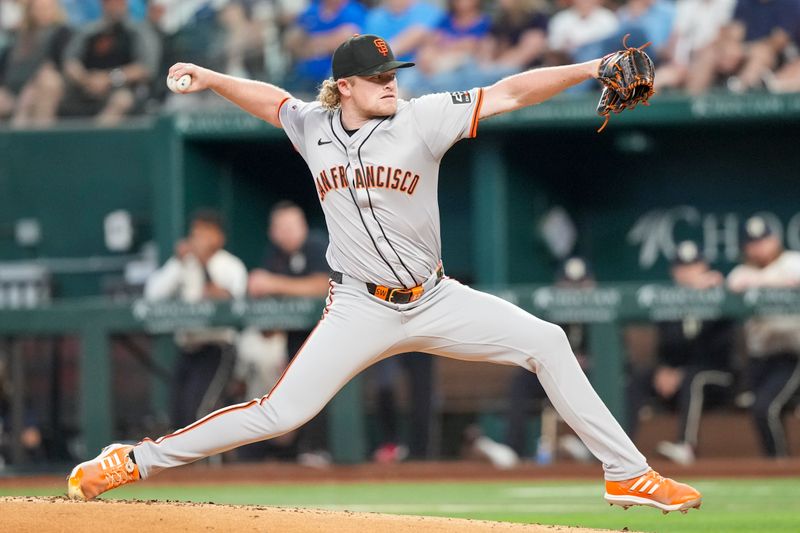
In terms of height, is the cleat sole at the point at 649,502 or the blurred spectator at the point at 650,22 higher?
the blurred spectator at the point at 650,22

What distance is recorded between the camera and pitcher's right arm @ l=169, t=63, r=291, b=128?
5.33m

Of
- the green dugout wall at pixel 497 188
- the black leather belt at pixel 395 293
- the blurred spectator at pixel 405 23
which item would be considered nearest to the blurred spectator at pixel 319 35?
the blurred spectator at pixel 405 23

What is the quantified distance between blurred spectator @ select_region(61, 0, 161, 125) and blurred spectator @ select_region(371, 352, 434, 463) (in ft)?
13.3

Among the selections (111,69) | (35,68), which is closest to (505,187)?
(111,69)

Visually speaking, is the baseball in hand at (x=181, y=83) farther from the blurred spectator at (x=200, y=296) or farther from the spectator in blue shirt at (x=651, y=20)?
the spectator in blue shirt at (x=651, y=20)

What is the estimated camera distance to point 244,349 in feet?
33.3

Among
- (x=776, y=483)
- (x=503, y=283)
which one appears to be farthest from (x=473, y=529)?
(x=503, y=283)

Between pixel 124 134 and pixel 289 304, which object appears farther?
pixel 124 134

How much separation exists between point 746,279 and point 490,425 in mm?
2221

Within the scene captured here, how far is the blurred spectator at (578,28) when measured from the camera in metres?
11.2

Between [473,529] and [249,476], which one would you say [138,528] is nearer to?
[473,529]

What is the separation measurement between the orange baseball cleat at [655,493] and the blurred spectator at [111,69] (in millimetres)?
8349

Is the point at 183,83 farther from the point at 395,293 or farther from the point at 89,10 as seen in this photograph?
the point at 89,10

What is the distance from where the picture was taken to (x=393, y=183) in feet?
16.9
